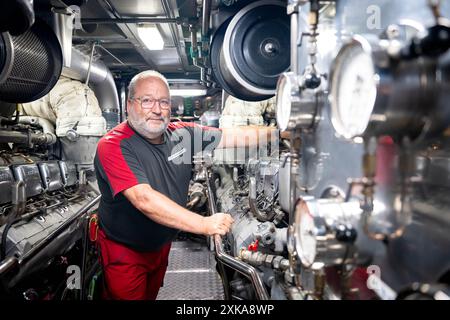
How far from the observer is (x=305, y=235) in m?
0.99

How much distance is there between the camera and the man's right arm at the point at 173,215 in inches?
60.3

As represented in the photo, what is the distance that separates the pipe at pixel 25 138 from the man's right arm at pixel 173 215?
2.10 metres

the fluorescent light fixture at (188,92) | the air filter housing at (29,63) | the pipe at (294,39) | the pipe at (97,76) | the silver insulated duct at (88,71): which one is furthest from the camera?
the fluorescent light fixture at (188,92)

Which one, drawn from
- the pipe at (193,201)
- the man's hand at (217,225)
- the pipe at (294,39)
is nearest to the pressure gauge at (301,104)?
the pipe at (294,39)

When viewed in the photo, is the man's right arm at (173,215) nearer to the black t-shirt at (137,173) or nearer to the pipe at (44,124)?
the black t-shirt at (137,173)

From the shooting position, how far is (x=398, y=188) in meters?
0.74

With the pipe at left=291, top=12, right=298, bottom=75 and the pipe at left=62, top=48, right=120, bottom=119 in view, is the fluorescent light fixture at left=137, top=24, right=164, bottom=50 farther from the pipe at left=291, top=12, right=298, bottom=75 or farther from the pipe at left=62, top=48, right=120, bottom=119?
the pipe at left=291, top=12, right=298, bottom=75

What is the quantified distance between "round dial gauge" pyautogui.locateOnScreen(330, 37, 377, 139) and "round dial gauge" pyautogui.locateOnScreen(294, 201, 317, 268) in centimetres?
24

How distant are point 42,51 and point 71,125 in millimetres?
2356

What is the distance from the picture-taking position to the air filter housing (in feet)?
6.22

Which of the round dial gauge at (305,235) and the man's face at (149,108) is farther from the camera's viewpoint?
the man's face at (149,108)

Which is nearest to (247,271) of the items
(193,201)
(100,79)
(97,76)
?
(193,201)

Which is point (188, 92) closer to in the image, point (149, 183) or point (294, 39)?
point (149, 183)
